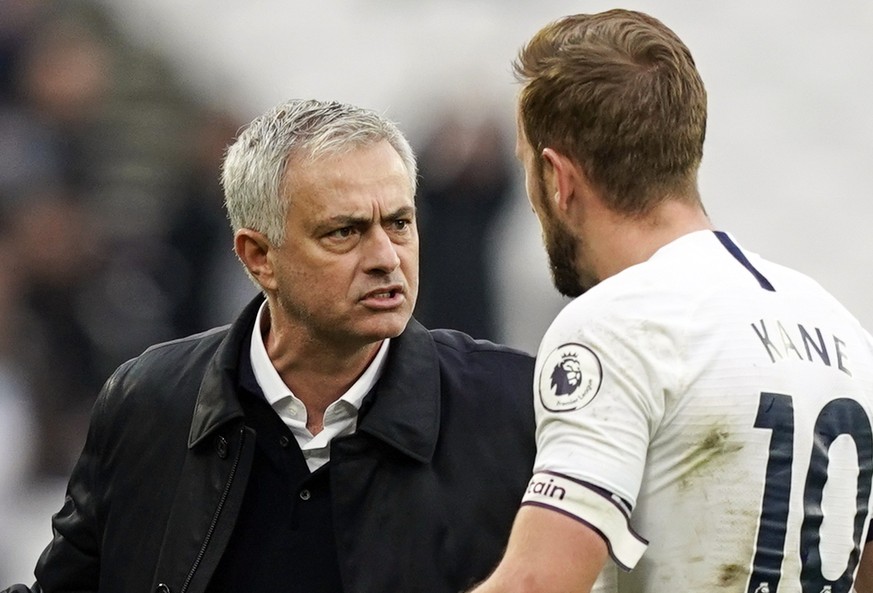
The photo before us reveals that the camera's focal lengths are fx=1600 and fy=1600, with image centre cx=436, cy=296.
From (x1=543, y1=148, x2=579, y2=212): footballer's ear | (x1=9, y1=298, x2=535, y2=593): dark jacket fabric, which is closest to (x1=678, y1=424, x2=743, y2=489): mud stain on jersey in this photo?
(x1=543, y1=148, x2=579, y2=212): footballer's ear

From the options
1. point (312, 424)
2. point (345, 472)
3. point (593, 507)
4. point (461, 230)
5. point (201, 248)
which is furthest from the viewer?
point (461, 230)

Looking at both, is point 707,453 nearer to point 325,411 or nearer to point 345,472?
point 345,472

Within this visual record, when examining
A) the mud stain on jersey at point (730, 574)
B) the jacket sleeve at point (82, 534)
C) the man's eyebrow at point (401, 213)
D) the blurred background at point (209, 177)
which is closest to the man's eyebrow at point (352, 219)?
the man's eyebrow at point (401, 213)

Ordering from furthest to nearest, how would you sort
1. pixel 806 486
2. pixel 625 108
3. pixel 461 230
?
pixel 461 230 → pixel 625 108 → pixel 806 486

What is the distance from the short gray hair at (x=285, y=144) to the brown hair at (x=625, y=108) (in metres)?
0.61

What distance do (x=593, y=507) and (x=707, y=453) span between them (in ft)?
0.69

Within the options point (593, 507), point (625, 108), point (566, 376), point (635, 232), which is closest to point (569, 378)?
point (566, 376)

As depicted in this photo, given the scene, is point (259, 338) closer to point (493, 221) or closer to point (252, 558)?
point (252, 558)

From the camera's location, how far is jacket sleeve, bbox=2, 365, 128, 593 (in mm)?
3244

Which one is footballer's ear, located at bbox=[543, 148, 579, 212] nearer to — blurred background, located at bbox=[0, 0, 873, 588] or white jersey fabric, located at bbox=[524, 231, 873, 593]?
white jersey fabric, located at bbox=[524, 231, 873, 593]

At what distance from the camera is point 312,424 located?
3135 millimetres

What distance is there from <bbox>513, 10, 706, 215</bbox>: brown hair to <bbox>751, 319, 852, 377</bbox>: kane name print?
28 cm

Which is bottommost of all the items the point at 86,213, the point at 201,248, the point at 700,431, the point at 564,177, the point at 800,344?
the point at 201,248

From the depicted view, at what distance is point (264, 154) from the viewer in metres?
3.25
